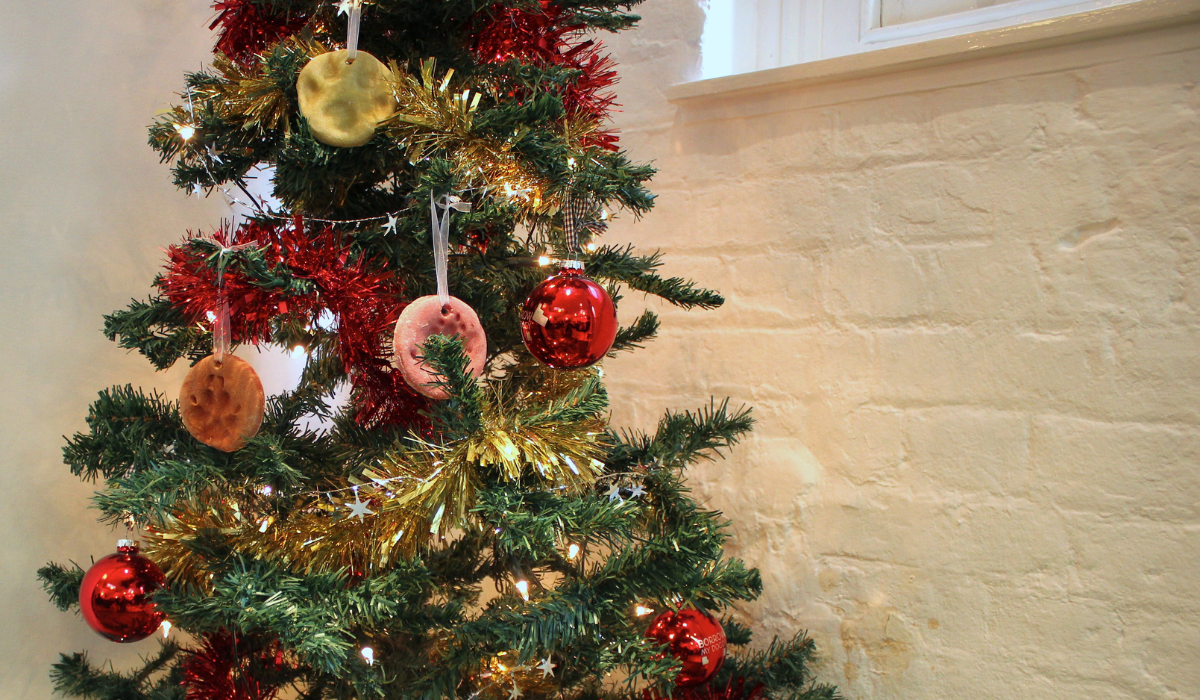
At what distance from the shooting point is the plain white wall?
96cm

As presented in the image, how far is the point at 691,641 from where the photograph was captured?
0.84m

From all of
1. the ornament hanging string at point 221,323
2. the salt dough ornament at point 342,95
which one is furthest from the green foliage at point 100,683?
the salt dough ornament at point 342,95

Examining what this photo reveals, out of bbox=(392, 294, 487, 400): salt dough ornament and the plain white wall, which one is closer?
bbox=(392, 294, 487, 400): salt dough ornament

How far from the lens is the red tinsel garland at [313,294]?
2.05 feet

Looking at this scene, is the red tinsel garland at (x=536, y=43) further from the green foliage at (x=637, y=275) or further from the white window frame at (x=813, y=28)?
the white window frame at (x=813, y=28)

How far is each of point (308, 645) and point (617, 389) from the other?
29.8 inches

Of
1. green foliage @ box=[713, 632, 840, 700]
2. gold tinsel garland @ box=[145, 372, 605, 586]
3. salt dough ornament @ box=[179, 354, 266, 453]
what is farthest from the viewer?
green foliage @ box=[713, 632, 840, 700]

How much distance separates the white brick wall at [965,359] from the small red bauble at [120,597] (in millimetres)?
707

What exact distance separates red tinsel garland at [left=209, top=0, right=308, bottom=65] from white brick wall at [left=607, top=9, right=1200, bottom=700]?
1.96ft

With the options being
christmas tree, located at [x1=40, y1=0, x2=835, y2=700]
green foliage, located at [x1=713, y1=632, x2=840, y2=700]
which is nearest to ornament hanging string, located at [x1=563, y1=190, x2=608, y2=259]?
christmas tree, located at [x1=40, y1=0, x2=835, y2=700]

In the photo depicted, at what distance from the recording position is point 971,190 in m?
0.92

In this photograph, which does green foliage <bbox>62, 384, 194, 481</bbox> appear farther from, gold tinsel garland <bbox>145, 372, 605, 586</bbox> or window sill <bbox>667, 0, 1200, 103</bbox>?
window sill <bbox>667, 0, 1200, 103</bbox>

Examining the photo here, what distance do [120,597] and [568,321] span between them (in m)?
0.55

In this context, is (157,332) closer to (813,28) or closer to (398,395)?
(398,395)
